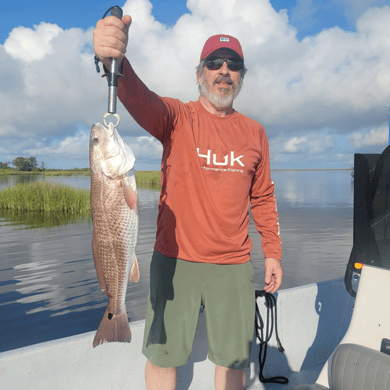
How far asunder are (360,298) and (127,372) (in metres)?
2.01

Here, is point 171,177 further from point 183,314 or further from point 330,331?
point 330,331

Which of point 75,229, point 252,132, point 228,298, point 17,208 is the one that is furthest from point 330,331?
point 17,208

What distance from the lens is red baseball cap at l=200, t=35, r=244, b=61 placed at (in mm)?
2541

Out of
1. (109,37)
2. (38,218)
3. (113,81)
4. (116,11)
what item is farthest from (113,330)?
(38,218)

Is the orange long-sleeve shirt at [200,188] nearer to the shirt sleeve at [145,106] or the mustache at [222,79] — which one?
the shirt sleeve at [145,106]

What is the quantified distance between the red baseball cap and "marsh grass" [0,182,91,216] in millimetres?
20448

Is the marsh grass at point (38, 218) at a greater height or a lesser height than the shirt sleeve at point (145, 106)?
lesser

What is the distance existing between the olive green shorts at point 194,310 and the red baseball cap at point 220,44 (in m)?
1.61

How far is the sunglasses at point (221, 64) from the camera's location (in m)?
2.51

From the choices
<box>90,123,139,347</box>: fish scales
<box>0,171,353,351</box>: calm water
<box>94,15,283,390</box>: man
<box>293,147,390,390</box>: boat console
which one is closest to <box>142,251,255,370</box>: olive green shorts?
<box>94,15,283,390</box>: man

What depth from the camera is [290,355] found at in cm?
388

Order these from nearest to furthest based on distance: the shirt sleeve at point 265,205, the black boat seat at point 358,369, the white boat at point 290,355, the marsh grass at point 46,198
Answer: the black boat seat at point 358,369, the white boat at point 290,355, the shirt sleeve at point 265,205, the marsh grass at point 46,198

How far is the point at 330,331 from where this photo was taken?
4168 millimetres

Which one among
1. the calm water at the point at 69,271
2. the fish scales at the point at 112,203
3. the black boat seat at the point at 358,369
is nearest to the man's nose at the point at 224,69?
the fish scales at the point at 112,203
